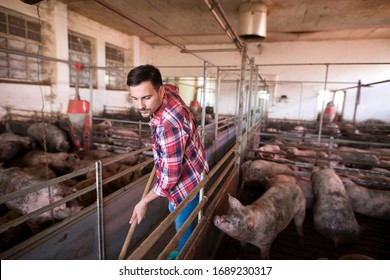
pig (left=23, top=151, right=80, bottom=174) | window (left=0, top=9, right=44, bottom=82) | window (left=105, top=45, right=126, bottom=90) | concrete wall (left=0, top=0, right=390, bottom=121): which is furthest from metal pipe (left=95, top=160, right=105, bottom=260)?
window (left=105, top=45, right=126, bottom=90)

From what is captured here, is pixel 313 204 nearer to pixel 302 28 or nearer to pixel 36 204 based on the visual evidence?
pixel 36 204

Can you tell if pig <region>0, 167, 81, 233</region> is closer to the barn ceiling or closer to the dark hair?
the dark hair

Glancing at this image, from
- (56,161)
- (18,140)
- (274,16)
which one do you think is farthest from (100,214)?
(274,16)

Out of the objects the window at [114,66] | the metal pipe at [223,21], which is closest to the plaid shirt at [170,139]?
the metal pipe at [223,21]

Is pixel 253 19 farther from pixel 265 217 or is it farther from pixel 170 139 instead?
pixel 170 139

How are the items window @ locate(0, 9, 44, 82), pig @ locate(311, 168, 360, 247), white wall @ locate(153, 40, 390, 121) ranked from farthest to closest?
white wall @ locate(153, 40, 390, 121) < window @ locate(0, 9, 44, 82) < pig @ locate(311, 168, 360, 247)

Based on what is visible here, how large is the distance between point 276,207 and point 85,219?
216 cm

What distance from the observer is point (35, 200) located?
263 centimetres

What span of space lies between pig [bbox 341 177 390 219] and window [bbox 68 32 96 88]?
872 cm

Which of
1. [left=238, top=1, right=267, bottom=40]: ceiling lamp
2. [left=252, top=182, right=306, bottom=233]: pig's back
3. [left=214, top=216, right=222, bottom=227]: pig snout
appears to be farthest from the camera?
[left=238, top=1, right=267, bottom=40]: ceiling lamp

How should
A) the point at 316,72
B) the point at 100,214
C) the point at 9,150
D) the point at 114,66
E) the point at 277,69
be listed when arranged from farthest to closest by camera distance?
the point at 277,69 < the point at 316,72 < the point at 114,66 < the point at 9,150 < the point at 100,214

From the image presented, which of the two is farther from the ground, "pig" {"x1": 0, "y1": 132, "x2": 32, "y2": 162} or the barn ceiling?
the barn ceiling

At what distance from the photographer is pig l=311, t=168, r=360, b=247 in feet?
10.3

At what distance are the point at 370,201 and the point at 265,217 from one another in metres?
2.49
